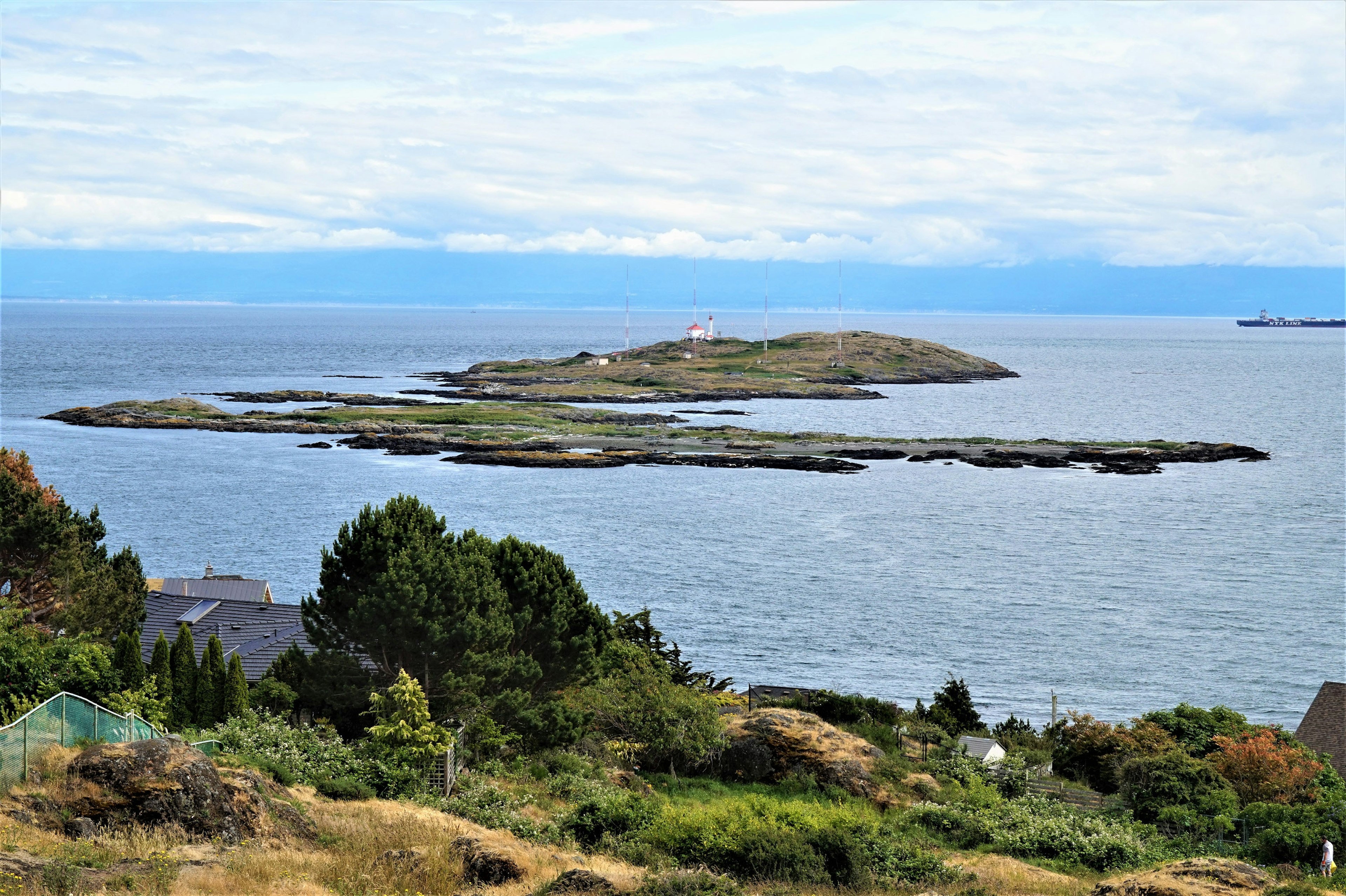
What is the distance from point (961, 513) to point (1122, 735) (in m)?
54.4

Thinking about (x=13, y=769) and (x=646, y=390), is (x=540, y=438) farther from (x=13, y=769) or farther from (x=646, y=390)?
(x=13, y=769)

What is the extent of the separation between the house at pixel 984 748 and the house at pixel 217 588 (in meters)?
27.9

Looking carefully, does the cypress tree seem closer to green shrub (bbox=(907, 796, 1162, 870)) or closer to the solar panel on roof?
the solar panel on roof

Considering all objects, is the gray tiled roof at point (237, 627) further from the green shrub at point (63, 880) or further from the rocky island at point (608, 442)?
the rocky island at point (608, 442)

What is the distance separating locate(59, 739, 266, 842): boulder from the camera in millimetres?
16422

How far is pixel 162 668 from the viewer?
31.2 metres

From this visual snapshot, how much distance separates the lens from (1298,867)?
23.2 m

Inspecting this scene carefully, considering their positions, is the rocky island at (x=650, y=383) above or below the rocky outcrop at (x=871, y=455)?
above

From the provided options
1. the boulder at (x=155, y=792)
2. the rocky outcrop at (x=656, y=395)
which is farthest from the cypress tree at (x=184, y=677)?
the rocky outcrop at (x=656, y=395)

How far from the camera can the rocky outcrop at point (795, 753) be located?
97.3ft

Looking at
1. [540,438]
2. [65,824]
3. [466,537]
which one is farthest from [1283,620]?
[540,438]

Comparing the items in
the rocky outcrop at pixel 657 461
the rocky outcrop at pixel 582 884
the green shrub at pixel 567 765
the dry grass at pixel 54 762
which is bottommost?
the green shrub at pixel 567 765

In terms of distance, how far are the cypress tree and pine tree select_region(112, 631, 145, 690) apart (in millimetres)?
1146

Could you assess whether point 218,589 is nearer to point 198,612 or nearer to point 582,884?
point 198,612
